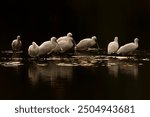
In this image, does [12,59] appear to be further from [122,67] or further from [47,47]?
[122,67]

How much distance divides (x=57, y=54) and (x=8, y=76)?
162 cm

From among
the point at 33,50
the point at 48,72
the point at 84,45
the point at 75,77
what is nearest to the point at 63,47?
the point at 84,45

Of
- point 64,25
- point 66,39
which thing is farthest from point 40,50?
point 64,25

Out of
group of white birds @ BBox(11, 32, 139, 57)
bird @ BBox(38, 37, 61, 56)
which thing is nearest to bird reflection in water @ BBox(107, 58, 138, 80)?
group of white birds @ BBox(11, 32, 139, 57)

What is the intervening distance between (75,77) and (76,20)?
320 inches

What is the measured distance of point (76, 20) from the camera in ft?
45.7

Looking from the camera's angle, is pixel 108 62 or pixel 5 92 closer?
pixel 5 92

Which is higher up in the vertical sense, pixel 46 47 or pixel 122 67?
pixel 46 47

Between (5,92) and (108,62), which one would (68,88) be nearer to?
(5,92)

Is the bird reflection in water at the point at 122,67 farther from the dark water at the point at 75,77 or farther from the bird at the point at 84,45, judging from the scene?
the bird at the point at 84,45

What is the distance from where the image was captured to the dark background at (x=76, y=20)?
10177 mm

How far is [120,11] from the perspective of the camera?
15445mm

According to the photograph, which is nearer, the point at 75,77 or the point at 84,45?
the point at 75,77

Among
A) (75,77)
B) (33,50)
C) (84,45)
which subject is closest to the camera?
(75,77)
